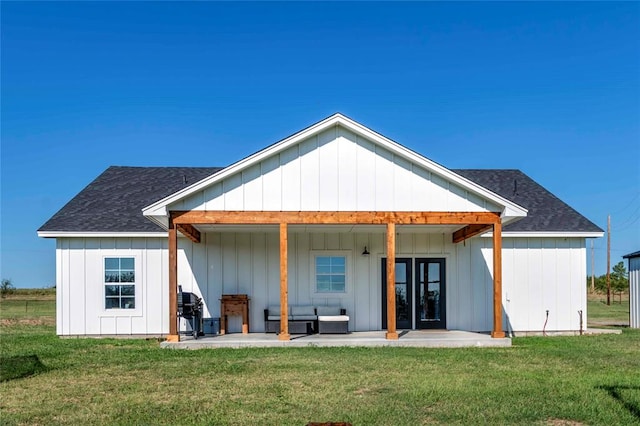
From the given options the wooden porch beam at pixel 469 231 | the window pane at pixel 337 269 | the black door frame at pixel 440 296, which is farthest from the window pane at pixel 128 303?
the wooden porch beam at pixel 469 231

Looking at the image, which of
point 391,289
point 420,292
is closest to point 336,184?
point 391,289

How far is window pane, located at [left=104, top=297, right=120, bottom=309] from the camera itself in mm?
17391

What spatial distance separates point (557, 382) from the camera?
9828 mm

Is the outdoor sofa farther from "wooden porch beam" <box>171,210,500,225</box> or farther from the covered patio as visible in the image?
"wooden porch beam" <box>171,210,500,225</box>

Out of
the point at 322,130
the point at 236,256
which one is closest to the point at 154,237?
the point at 236,256

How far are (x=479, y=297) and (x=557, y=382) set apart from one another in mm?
8356

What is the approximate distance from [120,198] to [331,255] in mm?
6339

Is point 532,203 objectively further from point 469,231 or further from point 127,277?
point 127,277

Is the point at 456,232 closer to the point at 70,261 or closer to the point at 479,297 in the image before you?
the point at 479,297

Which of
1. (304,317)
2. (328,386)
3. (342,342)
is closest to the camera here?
(328,386)

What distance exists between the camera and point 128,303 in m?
17.4

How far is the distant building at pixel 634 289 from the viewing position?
20734 mm

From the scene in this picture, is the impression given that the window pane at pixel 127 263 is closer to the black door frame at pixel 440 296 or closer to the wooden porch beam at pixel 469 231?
the black door frame at pixel 440 296

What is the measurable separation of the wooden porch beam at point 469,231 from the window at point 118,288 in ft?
27.7
